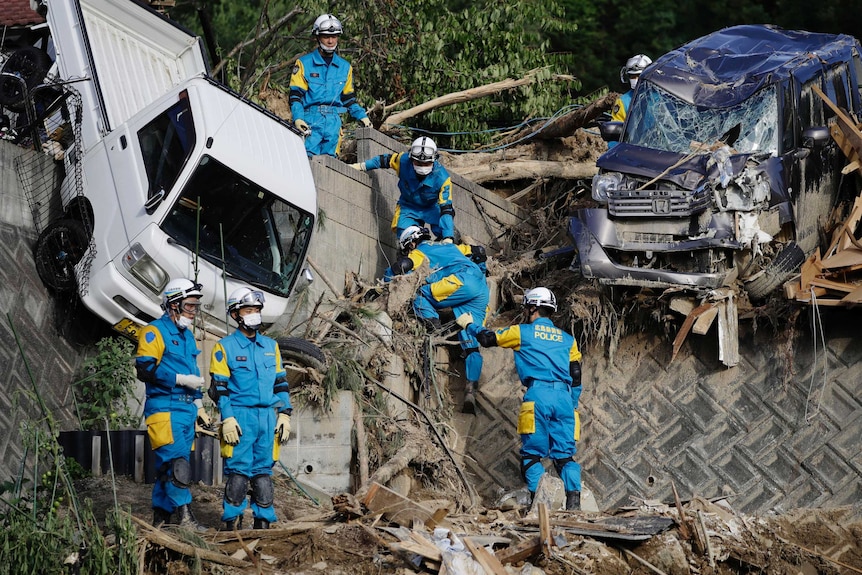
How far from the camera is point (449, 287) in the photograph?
551 inches

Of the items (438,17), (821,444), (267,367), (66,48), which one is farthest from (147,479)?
(438,17)

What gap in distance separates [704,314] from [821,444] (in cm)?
150

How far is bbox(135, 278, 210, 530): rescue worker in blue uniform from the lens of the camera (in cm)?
1052

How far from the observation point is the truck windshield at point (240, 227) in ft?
42.0

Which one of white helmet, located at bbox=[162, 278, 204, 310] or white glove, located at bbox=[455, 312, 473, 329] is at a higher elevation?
white helmet, located at bbox=[162, 278, 204, 310]

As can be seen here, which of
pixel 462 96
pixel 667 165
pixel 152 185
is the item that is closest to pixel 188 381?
pixel 152 185

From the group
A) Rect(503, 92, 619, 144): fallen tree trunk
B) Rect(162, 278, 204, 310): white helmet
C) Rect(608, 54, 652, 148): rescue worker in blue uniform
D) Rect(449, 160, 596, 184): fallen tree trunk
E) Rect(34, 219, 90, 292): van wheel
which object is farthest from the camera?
Rect(503, 92, 619, 144): fallen tree trunk

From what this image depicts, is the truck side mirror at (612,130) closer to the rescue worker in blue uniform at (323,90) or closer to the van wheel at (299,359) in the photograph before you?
the rescue worker in blue uniform at (323,90)

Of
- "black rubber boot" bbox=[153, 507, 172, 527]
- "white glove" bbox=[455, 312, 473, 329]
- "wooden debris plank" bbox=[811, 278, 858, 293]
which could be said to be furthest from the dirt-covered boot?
"black rubber boot" bbox=[153, 507, 172, 527]

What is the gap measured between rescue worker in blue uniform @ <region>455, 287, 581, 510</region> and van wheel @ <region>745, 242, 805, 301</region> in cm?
184

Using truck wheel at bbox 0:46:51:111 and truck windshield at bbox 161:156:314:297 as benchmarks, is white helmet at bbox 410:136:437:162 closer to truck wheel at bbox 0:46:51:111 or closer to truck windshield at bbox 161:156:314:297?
truck windshield at bbox 161:156:314:297

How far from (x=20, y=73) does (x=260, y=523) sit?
5901 mm

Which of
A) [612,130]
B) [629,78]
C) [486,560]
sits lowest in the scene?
[486,560]

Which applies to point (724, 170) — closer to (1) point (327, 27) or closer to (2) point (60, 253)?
(1) point (327, 27)
